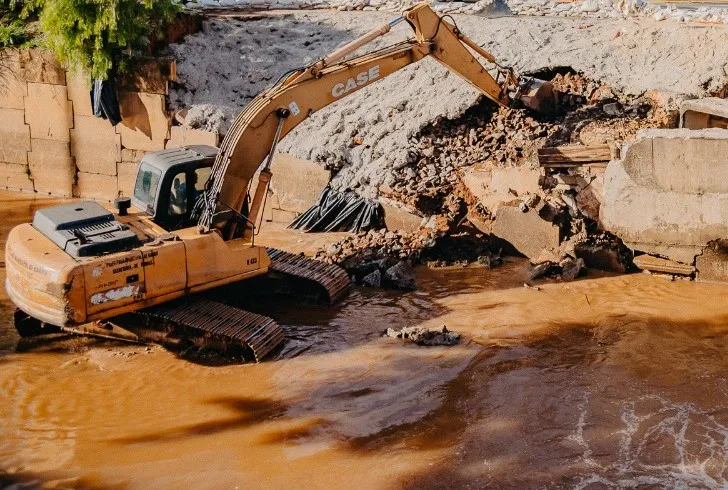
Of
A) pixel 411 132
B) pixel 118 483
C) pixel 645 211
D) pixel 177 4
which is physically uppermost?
pixel 177 4

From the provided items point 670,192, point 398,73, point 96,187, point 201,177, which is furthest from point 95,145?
point 670,192

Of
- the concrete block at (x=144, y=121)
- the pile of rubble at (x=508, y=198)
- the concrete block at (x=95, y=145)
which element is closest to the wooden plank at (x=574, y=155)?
the pile of rubble at (x=508, y=198)

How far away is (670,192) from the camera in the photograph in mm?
11430

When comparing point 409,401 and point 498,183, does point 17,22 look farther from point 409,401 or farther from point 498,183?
point 409,401

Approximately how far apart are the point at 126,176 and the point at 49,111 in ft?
6.44

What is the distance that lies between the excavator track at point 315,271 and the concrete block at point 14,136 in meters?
7.44

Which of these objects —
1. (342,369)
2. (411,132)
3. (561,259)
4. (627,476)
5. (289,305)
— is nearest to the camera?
(627,476)

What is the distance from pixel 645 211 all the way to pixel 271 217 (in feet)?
19.4

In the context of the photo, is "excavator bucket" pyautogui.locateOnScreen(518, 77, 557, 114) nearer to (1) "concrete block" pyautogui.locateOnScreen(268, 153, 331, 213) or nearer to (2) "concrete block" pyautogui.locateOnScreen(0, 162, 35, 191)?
(1) "concrete block" pyautogui.locateOnScreen(268, 153, 331, 213)

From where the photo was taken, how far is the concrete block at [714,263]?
36.8 ft

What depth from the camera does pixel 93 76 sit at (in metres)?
15.3

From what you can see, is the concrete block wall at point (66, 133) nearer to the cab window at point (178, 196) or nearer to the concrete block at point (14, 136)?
the concrete block at point (14, 136)

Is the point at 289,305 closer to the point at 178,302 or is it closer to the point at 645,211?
the point at 178,302

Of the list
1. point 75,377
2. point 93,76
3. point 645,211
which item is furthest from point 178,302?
point 93,76
